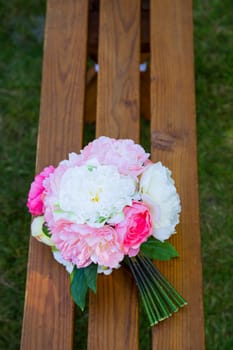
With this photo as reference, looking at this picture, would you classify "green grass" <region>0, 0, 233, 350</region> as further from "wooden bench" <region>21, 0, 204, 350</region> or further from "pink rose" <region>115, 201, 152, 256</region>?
"pink rose" <region>115, 201, 152, 256</region>

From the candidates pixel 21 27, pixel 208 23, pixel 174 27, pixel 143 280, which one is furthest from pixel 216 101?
pixel 143 280

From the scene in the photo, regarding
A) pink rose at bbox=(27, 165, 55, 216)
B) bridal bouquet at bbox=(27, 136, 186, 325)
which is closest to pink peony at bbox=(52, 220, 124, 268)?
bridal bouquet at bbox=(27, 136, 186, 325)

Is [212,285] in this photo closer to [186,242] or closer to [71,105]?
[186,242]

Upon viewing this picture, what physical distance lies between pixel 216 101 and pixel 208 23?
37 cm

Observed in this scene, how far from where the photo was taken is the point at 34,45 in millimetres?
2004

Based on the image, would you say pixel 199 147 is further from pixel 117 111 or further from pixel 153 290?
pixel 153 290

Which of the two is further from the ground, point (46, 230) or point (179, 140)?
point (179, 140)

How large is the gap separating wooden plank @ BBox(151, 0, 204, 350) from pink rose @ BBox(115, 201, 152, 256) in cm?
18

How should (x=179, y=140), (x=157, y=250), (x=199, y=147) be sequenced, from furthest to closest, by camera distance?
(x=199, y=147) → (x=179, y=140) → (x=157, y=250)

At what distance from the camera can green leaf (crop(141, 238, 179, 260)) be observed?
106cm

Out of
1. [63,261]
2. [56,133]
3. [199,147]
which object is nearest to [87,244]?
[63,261]

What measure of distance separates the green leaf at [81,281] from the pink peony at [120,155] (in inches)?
8.7

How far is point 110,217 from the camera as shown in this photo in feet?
3.20

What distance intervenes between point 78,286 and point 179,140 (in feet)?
1.51
